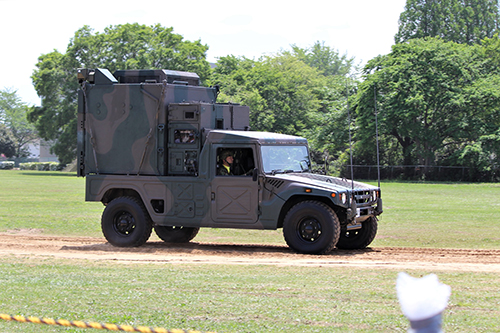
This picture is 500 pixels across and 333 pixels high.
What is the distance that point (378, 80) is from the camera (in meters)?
49.8

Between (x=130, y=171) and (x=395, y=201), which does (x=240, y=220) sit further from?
(x=395, y=201)

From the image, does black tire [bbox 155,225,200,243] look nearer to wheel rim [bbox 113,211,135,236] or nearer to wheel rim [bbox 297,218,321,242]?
wheel rim [bbox 113,211,135,236]

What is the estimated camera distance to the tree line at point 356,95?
47781mm

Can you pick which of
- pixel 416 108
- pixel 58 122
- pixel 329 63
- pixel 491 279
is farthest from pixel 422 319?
pixel 329 63

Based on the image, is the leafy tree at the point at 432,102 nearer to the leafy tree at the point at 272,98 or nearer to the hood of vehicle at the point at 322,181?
the leafy tree at the point at 272,98

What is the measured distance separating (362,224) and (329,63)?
13964 centimetres

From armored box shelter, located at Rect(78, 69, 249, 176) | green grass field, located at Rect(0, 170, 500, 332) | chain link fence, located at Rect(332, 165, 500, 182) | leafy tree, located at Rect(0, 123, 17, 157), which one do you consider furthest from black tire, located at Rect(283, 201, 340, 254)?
leafy tree, located at Rect(0, 123, 17, 157)

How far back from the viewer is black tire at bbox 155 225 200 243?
51.4 feet

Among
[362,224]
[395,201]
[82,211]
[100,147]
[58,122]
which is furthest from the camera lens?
[58,122]

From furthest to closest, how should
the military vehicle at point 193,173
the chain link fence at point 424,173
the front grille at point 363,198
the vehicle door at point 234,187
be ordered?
the chain link fence at point 424,173, the vehicle door at point 234,187, the front grille at point 363,198, the military vehicle at point 193,173

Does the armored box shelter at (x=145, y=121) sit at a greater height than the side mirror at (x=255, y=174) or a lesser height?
greater

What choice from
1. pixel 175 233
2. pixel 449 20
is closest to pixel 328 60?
pixel 449 20

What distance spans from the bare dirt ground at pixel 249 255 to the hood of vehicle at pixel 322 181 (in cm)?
133

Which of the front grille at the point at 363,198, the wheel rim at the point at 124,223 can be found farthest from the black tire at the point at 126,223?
the front grille at the point at 363,198
